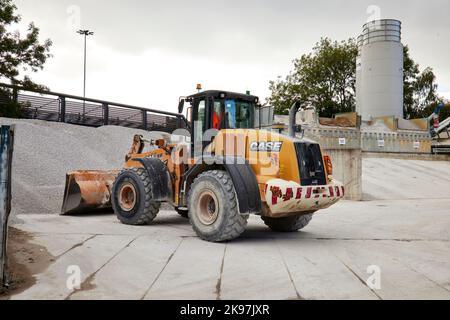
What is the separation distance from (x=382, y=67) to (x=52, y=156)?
29.4m

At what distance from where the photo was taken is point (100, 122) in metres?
23.2

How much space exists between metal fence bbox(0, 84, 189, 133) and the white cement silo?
18755 mm

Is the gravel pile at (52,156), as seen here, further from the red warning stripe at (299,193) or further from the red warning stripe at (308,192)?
the red warning stripe at (308,192)

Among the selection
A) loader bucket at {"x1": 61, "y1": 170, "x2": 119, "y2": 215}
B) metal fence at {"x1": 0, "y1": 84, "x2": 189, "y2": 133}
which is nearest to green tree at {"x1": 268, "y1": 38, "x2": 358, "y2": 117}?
metal fence at {"x1": 0, "y1": 84, "x2": 189, "y2": 133}

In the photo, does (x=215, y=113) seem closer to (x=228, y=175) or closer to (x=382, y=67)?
(x=228, y=175)

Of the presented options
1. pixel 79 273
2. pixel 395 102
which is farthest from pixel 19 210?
pixel 395 102

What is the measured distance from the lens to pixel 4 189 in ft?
16.4

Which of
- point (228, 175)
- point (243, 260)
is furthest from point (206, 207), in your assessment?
point (243, 260)

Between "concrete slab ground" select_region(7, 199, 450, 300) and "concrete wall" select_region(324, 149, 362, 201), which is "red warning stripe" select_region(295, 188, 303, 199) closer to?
"concrete slab ground" select_region(7, 199, 450, 300)

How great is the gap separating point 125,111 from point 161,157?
49.7ft

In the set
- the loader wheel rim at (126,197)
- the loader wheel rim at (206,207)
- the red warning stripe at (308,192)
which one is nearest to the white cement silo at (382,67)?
the loader wheel rim at (126,197)

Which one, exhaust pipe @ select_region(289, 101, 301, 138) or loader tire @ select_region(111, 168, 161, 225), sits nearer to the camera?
exhaust pipe @ select_region(289, 101, 301, 138)

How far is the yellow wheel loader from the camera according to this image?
24.9ft

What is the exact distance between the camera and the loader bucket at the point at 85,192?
11164 millimetres
